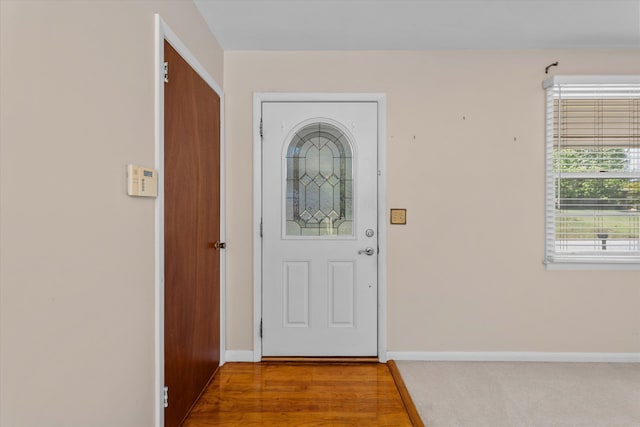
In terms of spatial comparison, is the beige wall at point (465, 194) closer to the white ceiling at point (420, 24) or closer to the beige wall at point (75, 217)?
the white ceiling at point (420, 24)

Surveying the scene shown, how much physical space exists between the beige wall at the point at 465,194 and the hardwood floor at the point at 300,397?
1.45 ft

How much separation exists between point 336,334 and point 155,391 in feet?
4.89

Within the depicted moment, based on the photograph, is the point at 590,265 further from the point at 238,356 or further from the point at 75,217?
the point at 75,217

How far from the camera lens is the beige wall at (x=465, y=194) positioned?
291 centimetres

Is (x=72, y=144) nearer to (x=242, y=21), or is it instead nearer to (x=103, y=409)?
(x=103, y=409)

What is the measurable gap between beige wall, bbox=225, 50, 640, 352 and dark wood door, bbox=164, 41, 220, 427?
0.35m

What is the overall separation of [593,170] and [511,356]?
156cm

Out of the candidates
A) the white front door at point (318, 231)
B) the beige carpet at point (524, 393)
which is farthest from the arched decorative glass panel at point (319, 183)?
the beige carpet at point (524, 393)

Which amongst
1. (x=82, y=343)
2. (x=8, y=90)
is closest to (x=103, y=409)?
(x=82, y=343)

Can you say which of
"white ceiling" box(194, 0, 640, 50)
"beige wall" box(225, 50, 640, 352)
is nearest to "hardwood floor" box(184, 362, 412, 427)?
"beige wall" box(225, 50, 640, 352)

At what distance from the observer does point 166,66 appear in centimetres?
185

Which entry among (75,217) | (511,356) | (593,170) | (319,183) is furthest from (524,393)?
(75,217)

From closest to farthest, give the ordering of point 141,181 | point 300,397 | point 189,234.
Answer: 1. point 141,181
2. point 189,234
3. point 300,397

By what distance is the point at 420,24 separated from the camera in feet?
8.27
